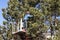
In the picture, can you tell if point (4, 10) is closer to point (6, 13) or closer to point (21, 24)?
point (6, 13)

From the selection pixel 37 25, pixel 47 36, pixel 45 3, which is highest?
pixel 45 3

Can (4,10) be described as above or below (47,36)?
above

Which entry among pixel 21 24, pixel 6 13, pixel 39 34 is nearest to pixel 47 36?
pixel 39 34

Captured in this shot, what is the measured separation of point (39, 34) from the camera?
22.3 meters

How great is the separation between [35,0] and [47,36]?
3556 mm

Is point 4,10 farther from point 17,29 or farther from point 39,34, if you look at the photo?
point 39,34

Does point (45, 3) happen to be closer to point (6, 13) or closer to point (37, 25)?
point (37, 25)

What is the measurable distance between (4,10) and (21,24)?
7.00ft

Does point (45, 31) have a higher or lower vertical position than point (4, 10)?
lower

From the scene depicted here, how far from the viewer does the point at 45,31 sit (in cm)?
2181

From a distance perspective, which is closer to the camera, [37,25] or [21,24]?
[37,25]

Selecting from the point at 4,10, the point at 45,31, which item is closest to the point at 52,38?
the point at 45,31

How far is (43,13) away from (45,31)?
64.6 inches

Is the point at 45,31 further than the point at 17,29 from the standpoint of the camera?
No
